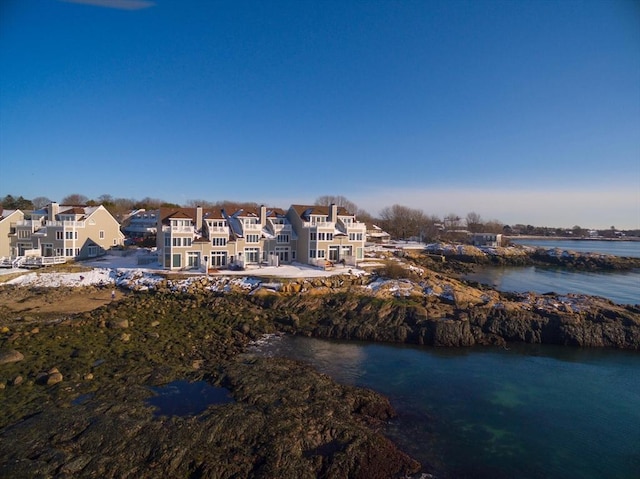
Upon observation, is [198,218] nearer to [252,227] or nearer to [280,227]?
[252,227]

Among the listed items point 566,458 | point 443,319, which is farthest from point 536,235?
point 566,458

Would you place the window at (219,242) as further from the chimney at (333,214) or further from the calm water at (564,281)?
the calm water at (564,281)

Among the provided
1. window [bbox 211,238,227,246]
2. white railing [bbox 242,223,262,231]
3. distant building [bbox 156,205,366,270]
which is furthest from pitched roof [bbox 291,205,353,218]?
window [bbox 211,238,227,246]

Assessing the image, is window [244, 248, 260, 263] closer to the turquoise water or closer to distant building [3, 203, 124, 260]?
distant building [3, 203, 124, 260]

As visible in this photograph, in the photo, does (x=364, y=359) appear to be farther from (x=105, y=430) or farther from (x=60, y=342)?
(x=60, y=342)

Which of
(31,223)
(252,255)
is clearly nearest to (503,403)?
(252,255)

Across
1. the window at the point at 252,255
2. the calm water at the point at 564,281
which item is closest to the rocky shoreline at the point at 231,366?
the window at the point at 252,255
